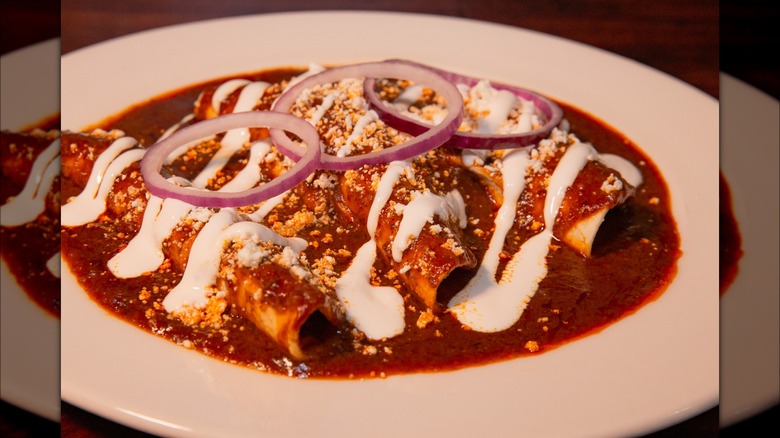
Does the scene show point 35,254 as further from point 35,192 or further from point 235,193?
point 235,193

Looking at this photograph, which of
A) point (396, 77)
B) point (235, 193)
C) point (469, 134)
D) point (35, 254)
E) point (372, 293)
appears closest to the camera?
point (372, 293)

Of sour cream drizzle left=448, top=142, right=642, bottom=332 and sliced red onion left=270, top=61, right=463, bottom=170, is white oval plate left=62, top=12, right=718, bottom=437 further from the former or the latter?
sliced red onion left=270, top=61, right=463, bottom=170

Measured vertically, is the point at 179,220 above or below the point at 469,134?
below

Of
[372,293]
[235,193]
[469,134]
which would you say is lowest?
[372,293]

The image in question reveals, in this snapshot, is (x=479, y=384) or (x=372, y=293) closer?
(x=479, y=384)

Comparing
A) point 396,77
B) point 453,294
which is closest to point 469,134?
point 396,77

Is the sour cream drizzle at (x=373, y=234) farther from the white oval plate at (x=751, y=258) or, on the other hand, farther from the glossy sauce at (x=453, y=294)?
the white oval plate at (x=751, y=258)

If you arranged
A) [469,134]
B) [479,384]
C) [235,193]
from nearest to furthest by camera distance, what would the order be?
[479,384], [235,193], [469,134]
